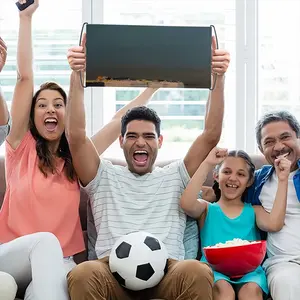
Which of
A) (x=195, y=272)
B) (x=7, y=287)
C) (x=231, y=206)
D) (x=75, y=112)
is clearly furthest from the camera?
(x=231, y=206)

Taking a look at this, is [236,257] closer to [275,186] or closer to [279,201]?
[279,201]

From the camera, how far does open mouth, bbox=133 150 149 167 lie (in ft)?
8.03

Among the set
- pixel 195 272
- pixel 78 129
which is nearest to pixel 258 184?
pixel 195 272

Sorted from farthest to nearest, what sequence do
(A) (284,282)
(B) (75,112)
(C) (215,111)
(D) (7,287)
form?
1. (C) (215,111)
2. (B) (75,112)
3. (A) (284,282)
4. (D) (7,287)

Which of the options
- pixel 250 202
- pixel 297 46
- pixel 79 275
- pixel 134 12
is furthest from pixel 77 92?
pixel 297 46

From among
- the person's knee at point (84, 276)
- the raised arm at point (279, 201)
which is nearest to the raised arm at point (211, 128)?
the raised arm at point (279, 201)

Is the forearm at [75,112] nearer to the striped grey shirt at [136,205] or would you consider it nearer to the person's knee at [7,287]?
the striped grey shirt at [136,205]

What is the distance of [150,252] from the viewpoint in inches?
81.0

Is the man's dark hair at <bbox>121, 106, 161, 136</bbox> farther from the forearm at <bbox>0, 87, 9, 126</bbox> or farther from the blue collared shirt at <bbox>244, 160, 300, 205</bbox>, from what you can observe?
the forearm at <bbox>0, 87, 9, 126</bbox>

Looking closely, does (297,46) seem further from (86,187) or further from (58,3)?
(86,187)

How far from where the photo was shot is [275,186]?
8.30 ft

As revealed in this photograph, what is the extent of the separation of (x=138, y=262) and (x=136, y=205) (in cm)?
41

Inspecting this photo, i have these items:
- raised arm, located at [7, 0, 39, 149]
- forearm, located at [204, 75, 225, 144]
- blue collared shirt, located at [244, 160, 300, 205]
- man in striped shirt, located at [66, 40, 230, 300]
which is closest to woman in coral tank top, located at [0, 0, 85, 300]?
raised arm, located at [7, 0, 39, 149]

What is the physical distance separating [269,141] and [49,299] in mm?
1139
